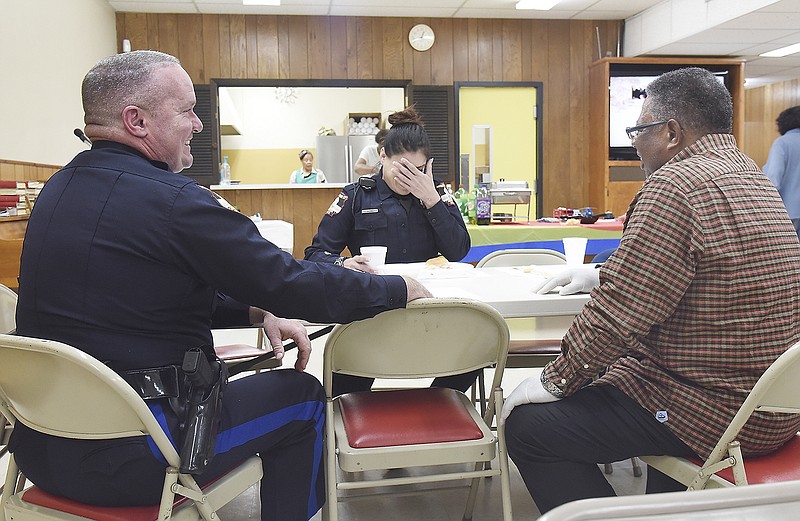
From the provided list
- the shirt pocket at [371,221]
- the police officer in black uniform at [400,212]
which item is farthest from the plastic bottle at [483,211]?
the shirt pocket at [371,221]

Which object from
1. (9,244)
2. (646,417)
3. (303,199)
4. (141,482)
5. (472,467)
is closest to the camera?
(141,482)

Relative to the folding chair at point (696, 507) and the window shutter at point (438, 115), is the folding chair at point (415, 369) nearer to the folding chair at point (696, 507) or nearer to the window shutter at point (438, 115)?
the folding chair at point (696, 507)

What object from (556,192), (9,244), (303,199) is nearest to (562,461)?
(9,244)

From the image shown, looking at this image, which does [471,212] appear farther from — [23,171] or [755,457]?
[755,457]

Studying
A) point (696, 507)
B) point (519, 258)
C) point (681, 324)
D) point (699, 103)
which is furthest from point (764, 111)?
point (696, 507)

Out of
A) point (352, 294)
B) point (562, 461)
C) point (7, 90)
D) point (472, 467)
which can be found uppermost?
point (7, 90)

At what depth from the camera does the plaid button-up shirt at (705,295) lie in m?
1.48

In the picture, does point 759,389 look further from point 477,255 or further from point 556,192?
point 556,192

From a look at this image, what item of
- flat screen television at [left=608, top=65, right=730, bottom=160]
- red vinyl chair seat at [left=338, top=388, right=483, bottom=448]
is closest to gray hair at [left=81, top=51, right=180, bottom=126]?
red vinyl chair seat at [left=338, top=388, right=483, bottom=448]

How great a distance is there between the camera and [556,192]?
843cm

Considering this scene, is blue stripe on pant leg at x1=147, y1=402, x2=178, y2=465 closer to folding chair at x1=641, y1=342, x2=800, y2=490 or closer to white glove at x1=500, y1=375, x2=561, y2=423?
white glove at x1=500, y1=375, x2=561, y2=423

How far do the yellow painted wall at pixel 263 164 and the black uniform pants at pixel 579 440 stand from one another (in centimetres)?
960

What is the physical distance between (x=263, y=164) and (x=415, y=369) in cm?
980

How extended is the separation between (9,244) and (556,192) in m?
6.15
